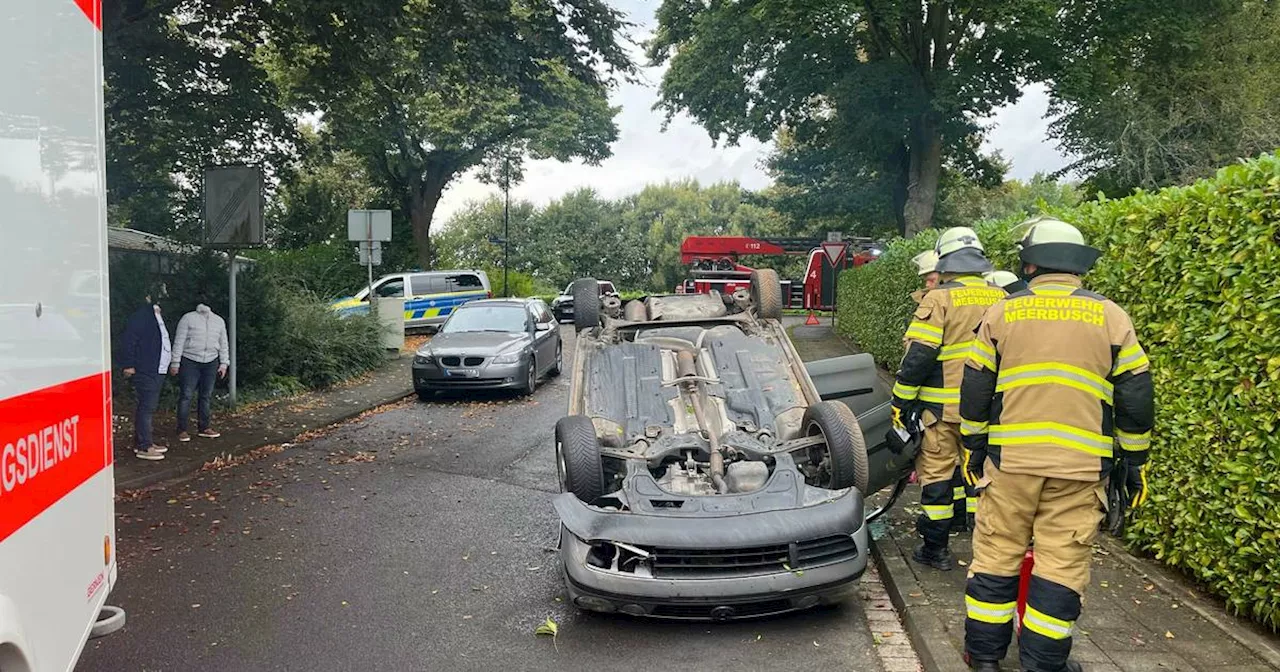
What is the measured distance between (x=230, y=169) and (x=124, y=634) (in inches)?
326

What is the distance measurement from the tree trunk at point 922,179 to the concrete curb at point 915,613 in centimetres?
2067

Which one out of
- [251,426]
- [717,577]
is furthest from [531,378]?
[717,577]

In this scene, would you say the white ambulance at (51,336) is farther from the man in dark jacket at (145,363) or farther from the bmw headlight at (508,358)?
the bmw headlight at (508,358)

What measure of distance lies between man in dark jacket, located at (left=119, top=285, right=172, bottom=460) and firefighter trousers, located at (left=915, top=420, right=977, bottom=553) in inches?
300

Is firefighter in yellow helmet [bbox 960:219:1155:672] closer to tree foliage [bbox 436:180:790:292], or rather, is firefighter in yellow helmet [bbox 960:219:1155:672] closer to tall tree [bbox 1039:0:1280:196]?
tall tree [bbox 1039:0:1280:196]

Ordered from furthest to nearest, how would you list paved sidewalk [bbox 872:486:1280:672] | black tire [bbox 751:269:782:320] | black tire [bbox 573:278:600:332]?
black tire [bbox 751:269:782:320], black tire [bbox 573:278:600:332], paved sidewalk [bbox 872:486:1280:672]

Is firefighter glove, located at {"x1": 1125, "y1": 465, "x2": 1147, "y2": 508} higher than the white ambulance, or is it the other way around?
the white ambulance

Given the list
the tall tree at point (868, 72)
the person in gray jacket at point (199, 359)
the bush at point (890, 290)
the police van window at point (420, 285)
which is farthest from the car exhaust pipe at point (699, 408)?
the police van window at point (420, 285)

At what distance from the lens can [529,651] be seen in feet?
14.9

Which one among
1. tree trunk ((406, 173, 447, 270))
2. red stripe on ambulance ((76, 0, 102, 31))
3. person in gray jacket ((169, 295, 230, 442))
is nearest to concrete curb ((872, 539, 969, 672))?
red stripe on ambulance ((76, 0, 102, 31))

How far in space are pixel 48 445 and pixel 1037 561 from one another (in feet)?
12.3

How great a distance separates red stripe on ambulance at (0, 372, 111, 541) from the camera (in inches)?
84.4

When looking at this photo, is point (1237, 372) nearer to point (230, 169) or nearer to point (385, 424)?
point (385, 424)

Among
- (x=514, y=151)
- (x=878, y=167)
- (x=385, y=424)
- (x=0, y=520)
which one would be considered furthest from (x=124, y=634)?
(x=514, y=151)
